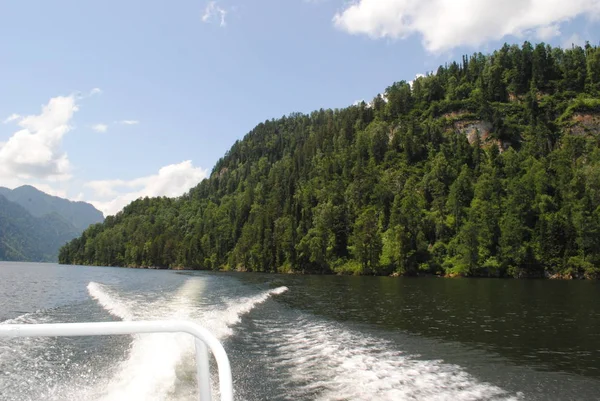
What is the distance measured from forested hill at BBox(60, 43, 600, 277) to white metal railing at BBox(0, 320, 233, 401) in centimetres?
8942

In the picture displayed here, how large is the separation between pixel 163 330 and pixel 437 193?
120 m

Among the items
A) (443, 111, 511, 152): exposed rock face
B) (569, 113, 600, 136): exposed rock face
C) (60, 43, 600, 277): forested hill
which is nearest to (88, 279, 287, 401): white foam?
(60, 43, 600, 277): forested hill

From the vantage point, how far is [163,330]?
3.37 meters

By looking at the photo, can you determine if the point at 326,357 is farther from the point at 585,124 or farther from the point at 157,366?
the point at 585,124

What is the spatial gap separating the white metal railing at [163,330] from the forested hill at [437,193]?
293 feet

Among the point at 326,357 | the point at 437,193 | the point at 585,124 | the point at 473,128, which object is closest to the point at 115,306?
the point at 326,357

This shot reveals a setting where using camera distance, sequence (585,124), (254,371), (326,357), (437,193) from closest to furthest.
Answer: (254,371) < (326,357) < (437,193) < (585,124)

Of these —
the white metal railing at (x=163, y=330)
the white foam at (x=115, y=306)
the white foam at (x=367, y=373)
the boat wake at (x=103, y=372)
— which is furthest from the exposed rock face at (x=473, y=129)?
the white metal railing at (x=163, y=330)

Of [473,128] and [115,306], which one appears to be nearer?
[115,306]

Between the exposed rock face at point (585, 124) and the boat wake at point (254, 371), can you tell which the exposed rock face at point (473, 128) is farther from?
the boat wake at point (254, 371)

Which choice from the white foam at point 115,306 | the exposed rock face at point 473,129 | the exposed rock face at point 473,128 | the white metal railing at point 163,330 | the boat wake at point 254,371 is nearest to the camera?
the white metal railing at point 163,330

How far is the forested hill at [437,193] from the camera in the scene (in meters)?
88.7

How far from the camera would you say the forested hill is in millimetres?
88694

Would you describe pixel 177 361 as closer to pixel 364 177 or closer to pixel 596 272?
pixel 596 272
